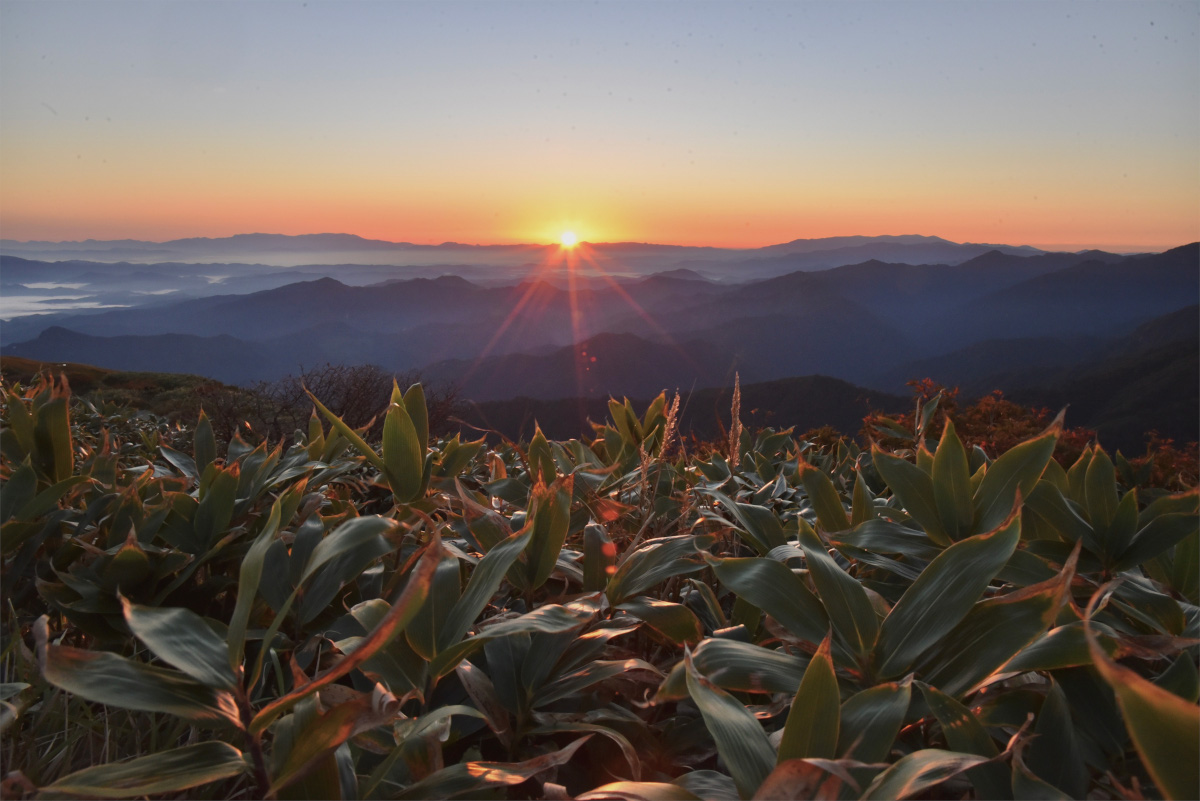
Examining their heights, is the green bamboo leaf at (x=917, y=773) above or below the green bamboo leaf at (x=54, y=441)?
below

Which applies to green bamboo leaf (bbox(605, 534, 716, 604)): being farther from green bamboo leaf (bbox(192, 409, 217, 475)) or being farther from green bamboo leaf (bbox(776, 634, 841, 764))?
green bamboo leaf (bbox(192, 409, 217, 475))

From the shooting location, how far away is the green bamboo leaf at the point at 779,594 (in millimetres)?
807

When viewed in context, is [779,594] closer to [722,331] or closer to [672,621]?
[672,621]

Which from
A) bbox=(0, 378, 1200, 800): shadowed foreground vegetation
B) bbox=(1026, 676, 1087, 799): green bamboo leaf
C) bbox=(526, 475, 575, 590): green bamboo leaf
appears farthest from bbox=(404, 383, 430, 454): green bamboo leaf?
bbox=(1026, 676, 1087, 799): green bamboo leaf

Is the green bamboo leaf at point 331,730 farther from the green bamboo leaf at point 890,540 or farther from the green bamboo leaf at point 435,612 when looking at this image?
the green bamboo leaf at point 890,540

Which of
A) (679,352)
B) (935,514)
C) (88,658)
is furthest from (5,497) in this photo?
(679,352)

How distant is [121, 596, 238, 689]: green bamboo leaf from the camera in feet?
2.13

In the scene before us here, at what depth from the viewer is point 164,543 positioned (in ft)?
4.34

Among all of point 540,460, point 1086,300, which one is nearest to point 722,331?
point 1086,300

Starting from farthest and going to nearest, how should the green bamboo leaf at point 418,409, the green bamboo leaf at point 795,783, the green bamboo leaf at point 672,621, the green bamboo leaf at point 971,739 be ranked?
the green bamboo leaf at point 418,409, the green bamboo leaf at point 672,621, the green bamboo leaf at point 971,739, the green bamboo leaf at point 795,783

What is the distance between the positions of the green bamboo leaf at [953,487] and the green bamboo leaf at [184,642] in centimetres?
99

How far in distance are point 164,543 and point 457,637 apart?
2.93 ft

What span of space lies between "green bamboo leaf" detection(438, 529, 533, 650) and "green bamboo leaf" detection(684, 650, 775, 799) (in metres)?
0.26

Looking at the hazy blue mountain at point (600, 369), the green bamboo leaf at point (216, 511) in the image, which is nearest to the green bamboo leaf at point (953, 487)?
the green bamboo leaf at point (216, 511)
